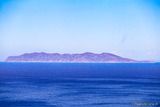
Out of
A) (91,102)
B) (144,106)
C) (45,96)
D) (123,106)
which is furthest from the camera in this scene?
(45,96)

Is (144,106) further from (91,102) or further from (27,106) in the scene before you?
(27,106)

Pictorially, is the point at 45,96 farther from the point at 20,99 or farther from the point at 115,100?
the point at 115,100

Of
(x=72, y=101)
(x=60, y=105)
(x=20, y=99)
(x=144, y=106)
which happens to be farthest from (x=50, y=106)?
(x=144, y=106)

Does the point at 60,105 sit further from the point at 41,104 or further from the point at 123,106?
the point at 123,106

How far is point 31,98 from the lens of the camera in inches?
1831

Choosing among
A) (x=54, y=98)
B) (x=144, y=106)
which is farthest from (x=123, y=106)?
(x=54, y=98)

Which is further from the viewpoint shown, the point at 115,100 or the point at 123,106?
the point at 115,100

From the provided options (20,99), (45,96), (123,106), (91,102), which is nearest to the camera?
(123,106)

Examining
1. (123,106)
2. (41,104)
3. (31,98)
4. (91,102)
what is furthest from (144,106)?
(31,98)

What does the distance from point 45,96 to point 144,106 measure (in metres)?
19.0

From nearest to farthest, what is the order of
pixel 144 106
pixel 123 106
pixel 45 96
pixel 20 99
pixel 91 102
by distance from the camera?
pixel 144 106 < pixel 123 106 < pixel 91 102 < pixel 20 99 < pixel 45 96

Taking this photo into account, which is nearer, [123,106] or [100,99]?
[123,106]

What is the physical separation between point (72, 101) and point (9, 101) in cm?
862

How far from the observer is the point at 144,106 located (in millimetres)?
34469
